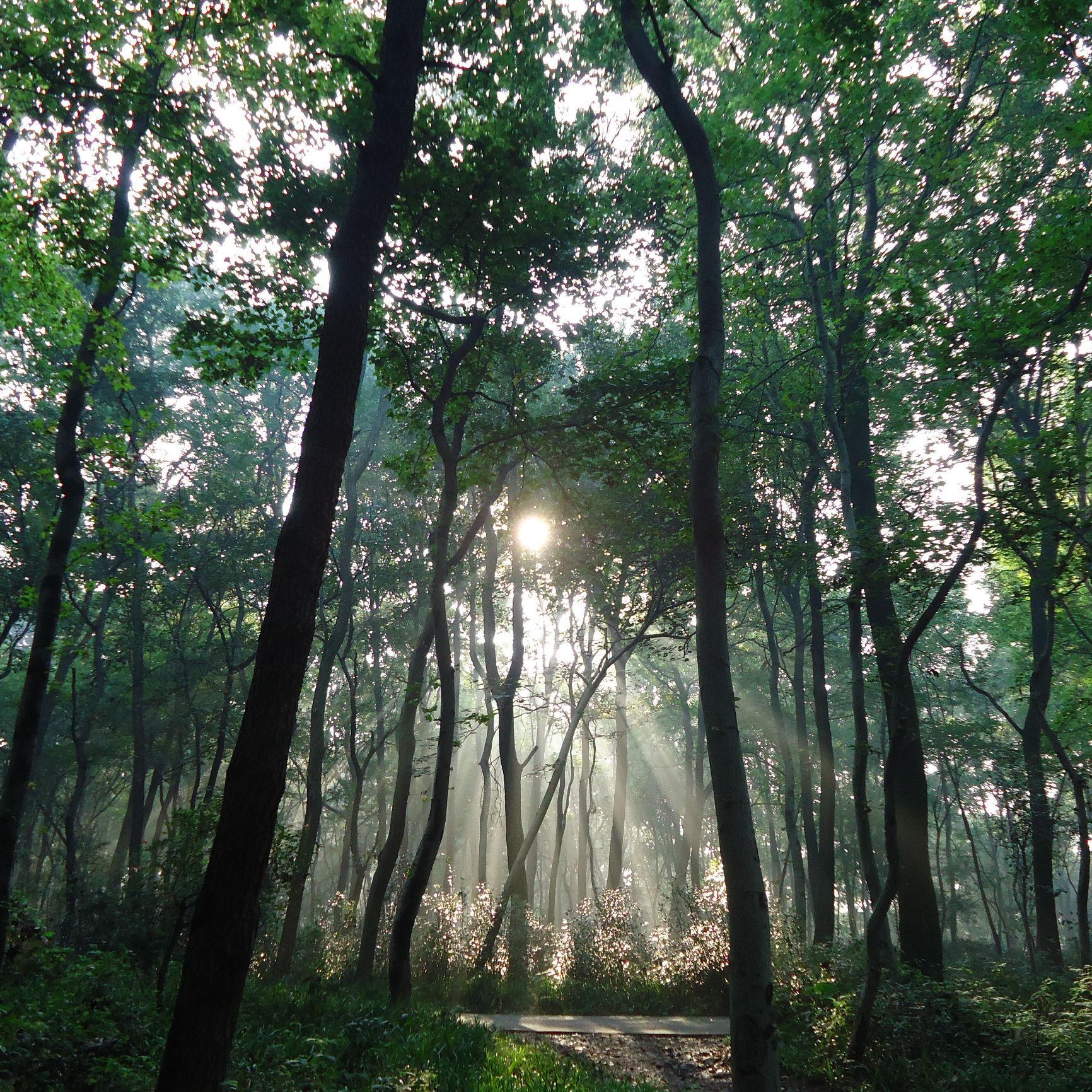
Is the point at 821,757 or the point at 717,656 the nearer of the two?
the point at 717,656

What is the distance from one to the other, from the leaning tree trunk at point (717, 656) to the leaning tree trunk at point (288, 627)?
312 centimetres

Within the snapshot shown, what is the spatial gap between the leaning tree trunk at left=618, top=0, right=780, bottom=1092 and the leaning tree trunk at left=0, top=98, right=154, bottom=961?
6.71 meters

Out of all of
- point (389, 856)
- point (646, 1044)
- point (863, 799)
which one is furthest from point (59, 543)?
point (863, 799)

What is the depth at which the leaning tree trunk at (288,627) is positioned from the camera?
3.97m

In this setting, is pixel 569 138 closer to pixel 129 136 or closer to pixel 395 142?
pixel 395 142

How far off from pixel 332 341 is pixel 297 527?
173 centimetres

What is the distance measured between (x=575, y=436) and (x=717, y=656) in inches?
196

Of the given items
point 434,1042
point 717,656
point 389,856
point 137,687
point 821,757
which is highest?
point 137,687

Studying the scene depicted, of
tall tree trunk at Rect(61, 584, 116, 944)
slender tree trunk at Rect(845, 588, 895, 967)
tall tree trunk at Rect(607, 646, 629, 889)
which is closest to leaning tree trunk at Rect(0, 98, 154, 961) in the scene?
tall tree trunk at Rect(61, 584, 116, 944)

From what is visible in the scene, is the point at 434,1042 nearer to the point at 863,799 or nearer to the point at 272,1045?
the point at 272,1045

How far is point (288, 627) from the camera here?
15.6ft

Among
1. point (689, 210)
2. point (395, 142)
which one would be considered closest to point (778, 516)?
point (689, 210)

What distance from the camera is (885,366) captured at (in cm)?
1406

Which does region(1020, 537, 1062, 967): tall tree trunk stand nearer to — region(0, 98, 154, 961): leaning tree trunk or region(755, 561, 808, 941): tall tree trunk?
region(755, 561, 808, 941): tall tree trunk
